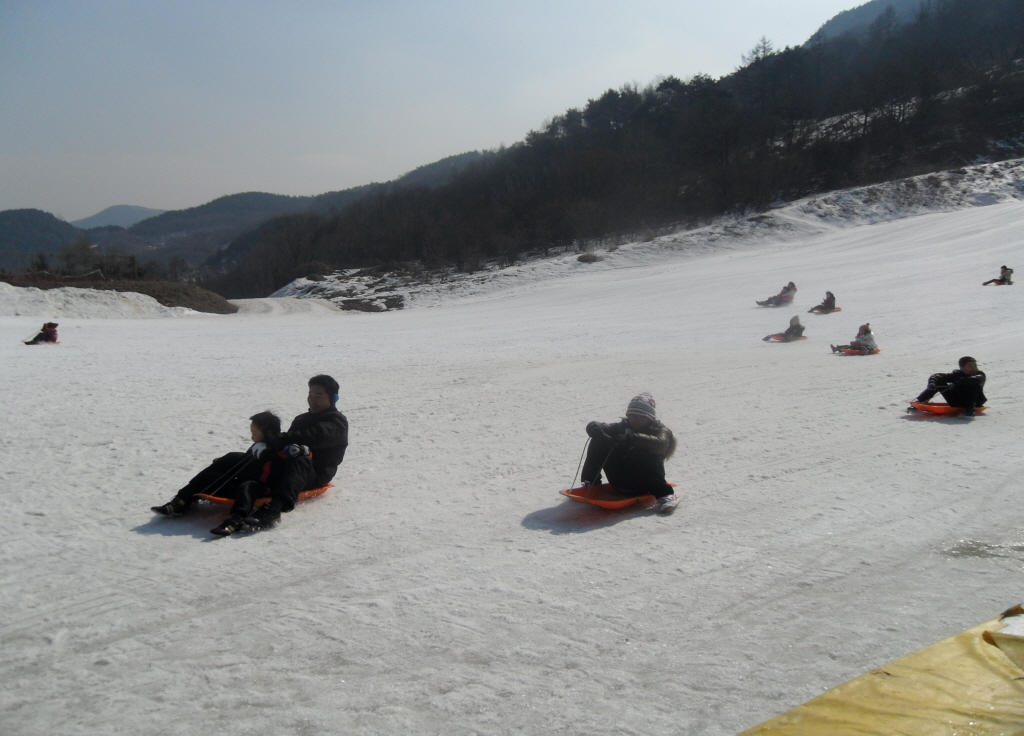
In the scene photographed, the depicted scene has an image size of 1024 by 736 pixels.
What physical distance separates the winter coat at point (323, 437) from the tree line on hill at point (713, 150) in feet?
149

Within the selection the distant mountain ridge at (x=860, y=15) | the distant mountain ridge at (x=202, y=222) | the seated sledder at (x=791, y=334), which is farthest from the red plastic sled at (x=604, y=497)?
the distant mountain ridge at (x=860, y=15)

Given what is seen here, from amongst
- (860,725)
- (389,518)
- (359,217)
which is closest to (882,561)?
(860,725)

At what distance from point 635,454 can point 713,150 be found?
67226 mm

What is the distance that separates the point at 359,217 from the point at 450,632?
89397 millimetres

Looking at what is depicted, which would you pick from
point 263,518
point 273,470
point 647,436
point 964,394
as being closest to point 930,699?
point 647,436

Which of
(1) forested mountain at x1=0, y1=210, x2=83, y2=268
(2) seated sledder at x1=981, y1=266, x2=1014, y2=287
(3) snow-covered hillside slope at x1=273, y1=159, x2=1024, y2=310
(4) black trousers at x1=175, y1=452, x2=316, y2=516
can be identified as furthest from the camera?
(1) forested mountain at x1=0, y1=210, x2=83, y2=268

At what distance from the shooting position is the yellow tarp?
260 centimetres

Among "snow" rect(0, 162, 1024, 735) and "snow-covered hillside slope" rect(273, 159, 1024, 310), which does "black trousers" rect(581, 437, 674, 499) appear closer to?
"snow" rect(0, 162, 1024, 735)

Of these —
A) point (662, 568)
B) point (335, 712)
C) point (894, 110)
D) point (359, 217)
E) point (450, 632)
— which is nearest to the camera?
point (335, 712)

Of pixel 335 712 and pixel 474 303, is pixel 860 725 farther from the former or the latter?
pixel 474 303

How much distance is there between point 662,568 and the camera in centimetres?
428

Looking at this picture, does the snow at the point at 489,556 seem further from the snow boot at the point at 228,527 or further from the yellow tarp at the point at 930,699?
the yellow tarp at the point at 930,699

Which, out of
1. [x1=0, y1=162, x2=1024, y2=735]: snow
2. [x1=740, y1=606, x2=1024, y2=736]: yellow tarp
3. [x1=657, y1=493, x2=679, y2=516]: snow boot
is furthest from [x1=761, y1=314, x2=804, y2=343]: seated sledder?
[x1=740, y1=606, x2=1024, y2=736]: yellow tarp

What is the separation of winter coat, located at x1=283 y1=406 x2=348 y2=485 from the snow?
28 cm
